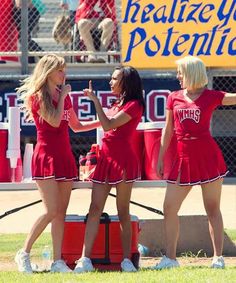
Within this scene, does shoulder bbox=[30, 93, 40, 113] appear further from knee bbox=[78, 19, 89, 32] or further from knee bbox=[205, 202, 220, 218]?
knee bbox=[78, 19, 89, 32]

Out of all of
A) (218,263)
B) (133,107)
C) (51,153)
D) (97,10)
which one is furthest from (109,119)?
(97,10)

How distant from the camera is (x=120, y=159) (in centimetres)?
775

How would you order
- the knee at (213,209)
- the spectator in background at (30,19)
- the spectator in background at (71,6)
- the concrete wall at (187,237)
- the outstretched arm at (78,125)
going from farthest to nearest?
the spectator in background at (71,6)
the spectator in background at (30,19)
the concrete wall at (187,237)
the outstretched arm at (78,125)
the knee at (213,209)

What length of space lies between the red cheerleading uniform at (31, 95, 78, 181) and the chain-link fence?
258 inches

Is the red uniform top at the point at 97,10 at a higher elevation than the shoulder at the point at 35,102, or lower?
higher

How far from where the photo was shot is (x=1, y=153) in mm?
9562

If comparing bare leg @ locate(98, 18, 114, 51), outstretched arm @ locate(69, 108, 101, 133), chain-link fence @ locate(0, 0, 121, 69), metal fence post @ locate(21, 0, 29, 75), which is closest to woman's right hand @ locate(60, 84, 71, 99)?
outstretched arm @ locate(69, 108, 101, 133)

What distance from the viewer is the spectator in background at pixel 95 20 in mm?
14398

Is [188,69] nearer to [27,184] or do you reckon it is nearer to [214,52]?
[27,184]

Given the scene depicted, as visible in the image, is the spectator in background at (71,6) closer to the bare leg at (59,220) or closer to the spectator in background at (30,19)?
the spectator in background at (30,19)

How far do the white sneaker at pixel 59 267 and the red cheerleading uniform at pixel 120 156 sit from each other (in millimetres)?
690

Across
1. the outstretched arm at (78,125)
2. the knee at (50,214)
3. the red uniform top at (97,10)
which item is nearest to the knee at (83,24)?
the red uniform top at (97,10)

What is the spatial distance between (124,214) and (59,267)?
668 mm

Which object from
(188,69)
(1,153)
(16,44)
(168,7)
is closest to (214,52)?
(168,7)
